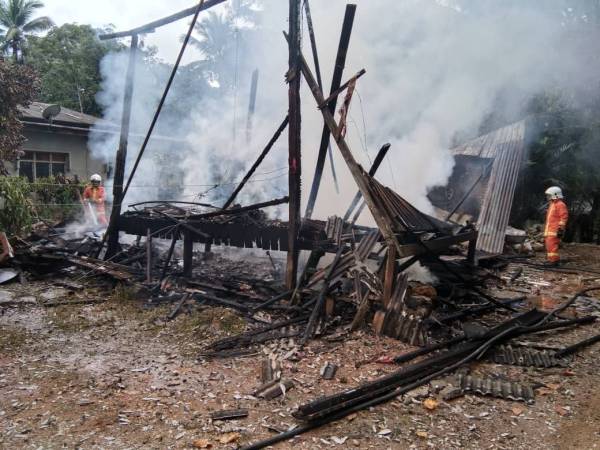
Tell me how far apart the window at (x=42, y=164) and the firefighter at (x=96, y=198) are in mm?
4913

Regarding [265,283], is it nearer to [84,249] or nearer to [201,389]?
[201,389]

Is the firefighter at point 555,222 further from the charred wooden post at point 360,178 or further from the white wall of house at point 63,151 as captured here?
the white wall of house at point 63,151

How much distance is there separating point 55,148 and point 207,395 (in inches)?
Answer: 587

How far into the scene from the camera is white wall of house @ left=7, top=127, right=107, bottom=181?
1523 cm

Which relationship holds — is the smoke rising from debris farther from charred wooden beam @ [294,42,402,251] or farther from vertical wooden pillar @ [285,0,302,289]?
charred wooden beam @ [294,42,402,251]

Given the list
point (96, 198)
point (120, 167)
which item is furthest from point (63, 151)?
point (120, 167)

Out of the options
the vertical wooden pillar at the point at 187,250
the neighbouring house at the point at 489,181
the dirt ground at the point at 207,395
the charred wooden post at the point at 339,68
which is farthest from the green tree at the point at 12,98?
the neighbouring house at the point at 489,181

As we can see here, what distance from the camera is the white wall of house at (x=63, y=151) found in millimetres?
15234

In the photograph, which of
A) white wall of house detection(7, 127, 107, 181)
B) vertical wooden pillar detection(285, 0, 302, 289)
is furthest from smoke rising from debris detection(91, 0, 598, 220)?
vertical wooden pillar detection(285, 0, 302, 289)

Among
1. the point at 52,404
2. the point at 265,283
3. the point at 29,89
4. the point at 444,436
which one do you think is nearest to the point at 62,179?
the point at 29,89

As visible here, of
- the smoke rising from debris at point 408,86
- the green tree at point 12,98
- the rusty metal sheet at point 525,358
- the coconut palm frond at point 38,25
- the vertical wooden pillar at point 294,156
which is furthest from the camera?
the coconut palm frond at point 38,25

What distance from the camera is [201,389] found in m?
4.26

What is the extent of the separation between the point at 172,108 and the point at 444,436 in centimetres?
2110

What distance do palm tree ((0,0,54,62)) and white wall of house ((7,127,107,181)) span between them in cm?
1392
